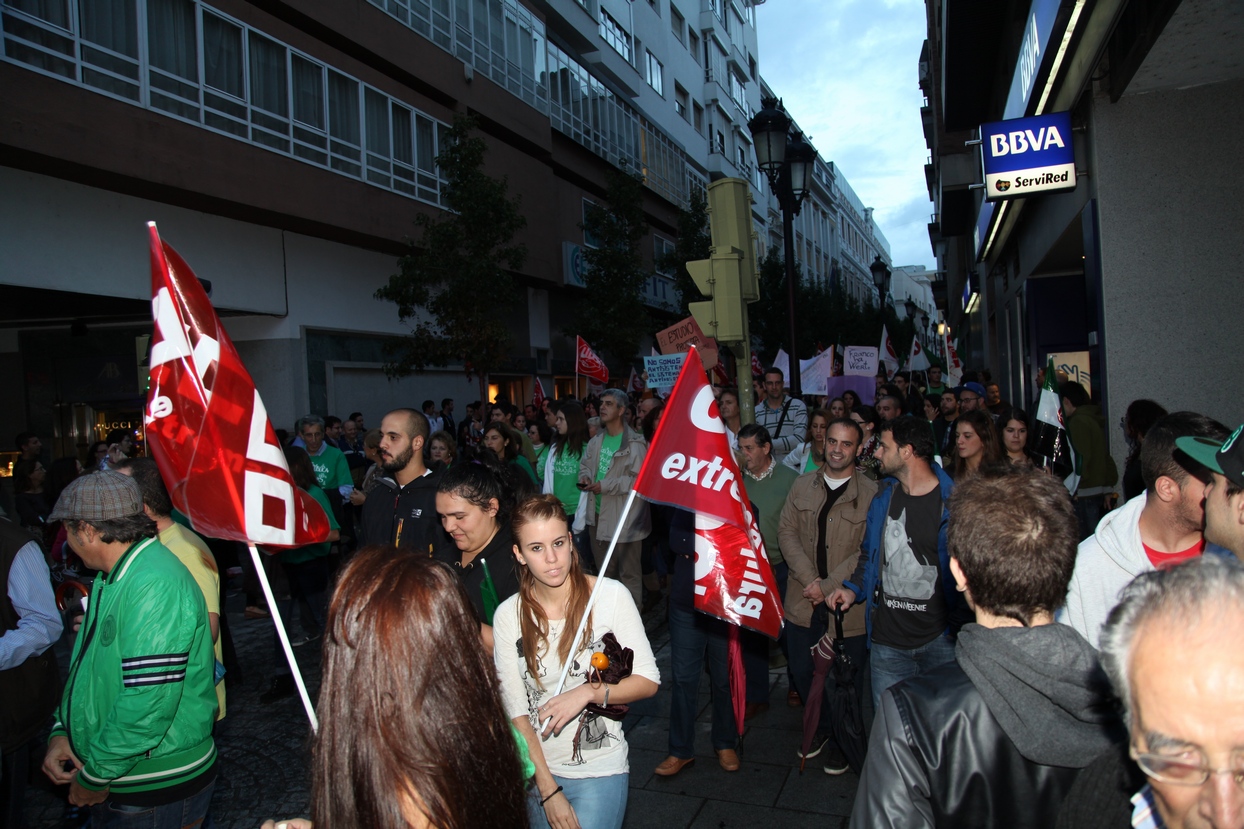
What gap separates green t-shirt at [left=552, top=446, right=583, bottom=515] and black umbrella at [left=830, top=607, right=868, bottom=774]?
4.62m

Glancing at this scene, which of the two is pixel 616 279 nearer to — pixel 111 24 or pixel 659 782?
pixel 111 24

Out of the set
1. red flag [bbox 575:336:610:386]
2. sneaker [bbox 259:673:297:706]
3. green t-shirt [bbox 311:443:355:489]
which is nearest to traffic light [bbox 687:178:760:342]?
green t-shirt [bbox 311:443:355:489]

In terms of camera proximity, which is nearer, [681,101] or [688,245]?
[688,245]

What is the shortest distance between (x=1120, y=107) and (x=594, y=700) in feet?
27.7

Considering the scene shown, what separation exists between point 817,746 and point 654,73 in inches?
1445

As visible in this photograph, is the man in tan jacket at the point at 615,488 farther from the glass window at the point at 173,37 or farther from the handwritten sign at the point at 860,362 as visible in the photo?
the glass window at the point at 173,37

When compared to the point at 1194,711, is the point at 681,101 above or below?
above

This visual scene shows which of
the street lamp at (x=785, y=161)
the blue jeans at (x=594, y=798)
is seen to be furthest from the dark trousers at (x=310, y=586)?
the street lamp at (x=785, y=161)

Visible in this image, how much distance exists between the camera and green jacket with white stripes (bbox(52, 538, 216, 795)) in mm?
2889

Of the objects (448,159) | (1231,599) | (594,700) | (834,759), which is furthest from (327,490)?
(448,159)

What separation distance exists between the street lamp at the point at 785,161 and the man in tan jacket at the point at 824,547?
5.90 m

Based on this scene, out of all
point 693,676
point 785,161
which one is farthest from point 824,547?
point 785,161

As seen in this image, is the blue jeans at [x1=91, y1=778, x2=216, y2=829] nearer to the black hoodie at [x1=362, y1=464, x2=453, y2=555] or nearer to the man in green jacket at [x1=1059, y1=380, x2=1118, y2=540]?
the black hoodie at [x1=362, y1=464, x2=453, y2=555]

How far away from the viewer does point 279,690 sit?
22.1ft
